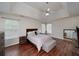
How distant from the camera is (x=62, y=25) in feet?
5.15

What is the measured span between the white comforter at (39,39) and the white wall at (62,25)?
0.59 ft

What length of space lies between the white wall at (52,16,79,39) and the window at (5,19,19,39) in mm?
741

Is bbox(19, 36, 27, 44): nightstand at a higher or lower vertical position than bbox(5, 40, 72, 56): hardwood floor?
higher

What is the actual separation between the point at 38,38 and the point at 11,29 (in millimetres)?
556

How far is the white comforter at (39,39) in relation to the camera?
5.04 ft

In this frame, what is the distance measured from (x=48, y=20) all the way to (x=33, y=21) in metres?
0.31

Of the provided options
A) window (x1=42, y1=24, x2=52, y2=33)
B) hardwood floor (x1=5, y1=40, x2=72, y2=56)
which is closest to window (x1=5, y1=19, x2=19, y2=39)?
hardwood floor (x1=5, y1=40, x2=72, y2=56)

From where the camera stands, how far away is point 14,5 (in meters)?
1.46

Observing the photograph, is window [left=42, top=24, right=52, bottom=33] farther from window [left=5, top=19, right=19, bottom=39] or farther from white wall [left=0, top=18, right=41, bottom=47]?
window [left=5, top=19, right=19, bottom=39]

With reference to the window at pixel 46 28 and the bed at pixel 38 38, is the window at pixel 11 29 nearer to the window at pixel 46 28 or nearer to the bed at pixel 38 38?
the bed at pixel 38 38

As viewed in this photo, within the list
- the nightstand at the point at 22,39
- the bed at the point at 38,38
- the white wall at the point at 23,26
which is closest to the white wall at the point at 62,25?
the bed at the point at 38,38

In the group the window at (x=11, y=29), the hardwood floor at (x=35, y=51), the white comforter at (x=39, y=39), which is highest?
the window at (x=11, y=29)

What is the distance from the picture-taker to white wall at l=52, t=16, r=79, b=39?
1.47m

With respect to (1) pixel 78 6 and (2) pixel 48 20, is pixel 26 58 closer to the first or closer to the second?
(2) pixel 48 20
